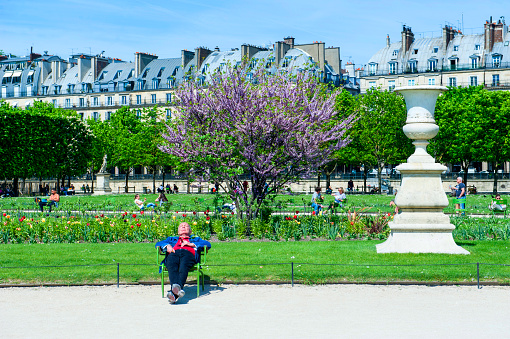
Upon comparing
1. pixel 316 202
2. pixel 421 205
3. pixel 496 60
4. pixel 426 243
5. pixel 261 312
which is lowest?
pixel 261 312

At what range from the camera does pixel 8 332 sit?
338 inches

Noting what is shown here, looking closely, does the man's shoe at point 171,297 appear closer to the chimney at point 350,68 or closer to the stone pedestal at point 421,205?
the stone pedestal at point 421,205

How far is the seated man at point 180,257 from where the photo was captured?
10295 millimetres

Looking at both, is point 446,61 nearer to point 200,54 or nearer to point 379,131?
point 379,131

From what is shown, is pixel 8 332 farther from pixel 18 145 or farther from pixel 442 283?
pixel 18 145

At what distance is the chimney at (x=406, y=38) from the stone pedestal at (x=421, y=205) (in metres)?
67.7

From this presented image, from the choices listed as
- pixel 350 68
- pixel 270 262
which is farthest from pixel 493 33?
pixel 270 262

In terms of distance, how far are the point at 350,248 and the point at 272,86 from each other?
6224 millimetres

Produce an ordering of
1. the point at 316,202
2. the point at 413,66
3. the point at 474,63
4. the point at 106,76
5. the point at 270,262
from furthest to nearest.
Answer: the point at 106,76, the point at 413,66, the point at 474,63, the point at 316,202, the point at 270,262

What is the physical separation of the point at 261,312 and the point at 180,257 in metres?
1.83

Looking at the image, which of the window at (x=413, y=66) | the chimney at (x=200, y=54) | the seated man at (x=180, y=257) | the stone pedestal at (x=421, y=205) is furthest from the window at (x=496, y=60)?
the seated man at (x=180, y=257)

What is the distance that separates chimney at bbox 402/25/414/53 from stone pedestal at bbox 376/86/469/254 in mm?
67665

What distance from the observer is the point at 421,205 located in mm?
14531

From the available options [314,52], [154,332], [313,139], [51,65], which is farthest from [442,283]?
[51,65]
